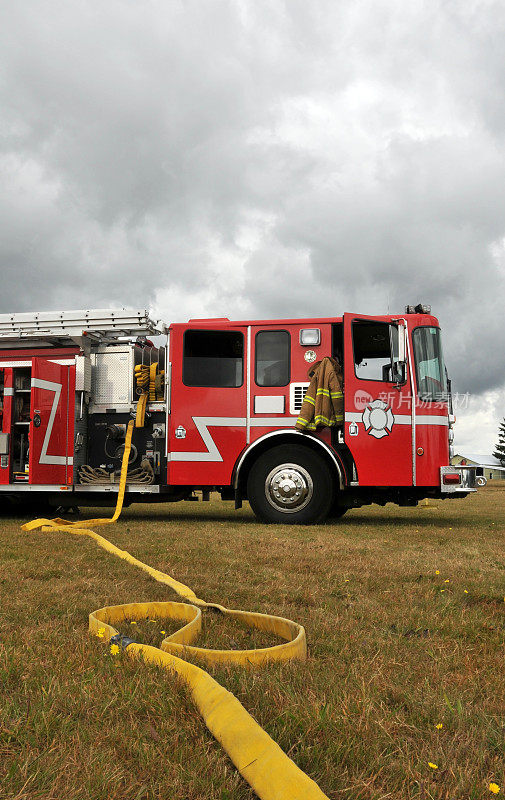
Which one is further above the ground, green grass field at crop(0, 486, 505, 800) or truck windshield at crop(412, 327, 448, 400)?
truck windshield at crop(412, 327, 448, 400)

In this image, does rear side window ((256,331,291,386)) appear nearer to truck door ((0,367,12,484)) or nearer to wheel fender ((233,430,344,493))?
wheel fender ((233,430,344,493))

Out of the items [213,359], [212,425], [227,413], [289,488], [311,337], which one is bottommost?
[289,488]

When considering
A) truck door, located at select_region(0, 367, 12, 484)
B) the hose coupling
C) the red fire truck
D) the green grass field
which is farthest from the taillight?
the hose coupling

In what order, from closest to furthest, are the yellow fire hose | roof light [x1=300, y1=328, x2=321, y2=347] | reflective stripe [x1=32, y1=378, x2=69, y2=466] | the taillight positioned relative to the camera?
the yellow fire hose → the taillight → roof light [x1=300, y1=328, x2=321, y2=347] → reflective stripe [x1=32, y1=378, x2=69, y2=466]

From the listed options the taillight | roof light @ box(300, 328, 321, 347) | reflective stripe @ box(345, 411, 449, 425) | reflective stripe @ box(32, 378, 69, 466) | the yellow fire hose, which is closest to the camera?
the yellow fire hose

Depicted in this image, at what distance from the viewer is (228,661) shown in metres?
2.50

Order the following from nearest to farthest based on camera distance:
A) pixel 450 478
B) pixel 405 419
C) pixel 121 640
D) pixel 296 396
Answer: pixel 121 640, pixel 450 478, pixel 405 419, pixel 296 396

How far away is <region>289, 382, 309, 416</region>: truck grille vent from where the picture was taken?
8688mm

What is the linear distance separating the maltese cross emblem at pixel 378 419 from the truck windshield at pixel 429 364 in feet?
1.66

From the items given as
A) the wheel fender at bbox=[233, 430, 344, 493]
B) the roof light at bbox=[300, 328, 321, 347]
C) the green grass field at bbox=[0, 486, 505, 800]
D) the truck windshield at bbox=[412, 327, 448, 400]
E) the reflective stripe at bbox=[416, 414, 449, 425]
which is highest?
the roof light at bbox=[300, 328, 321, 347]

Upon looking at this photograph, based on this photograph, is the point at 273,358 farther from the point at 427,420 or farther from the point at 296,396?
the point at 427,420

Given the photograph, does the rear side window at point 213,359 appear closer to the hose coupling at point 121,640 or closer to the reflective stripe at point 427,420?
the reflective stripe at point 427,420

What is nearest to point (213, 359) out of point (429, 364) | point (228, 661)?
point (429, 364)

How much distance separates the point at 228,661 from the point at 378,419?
619 centimetres
